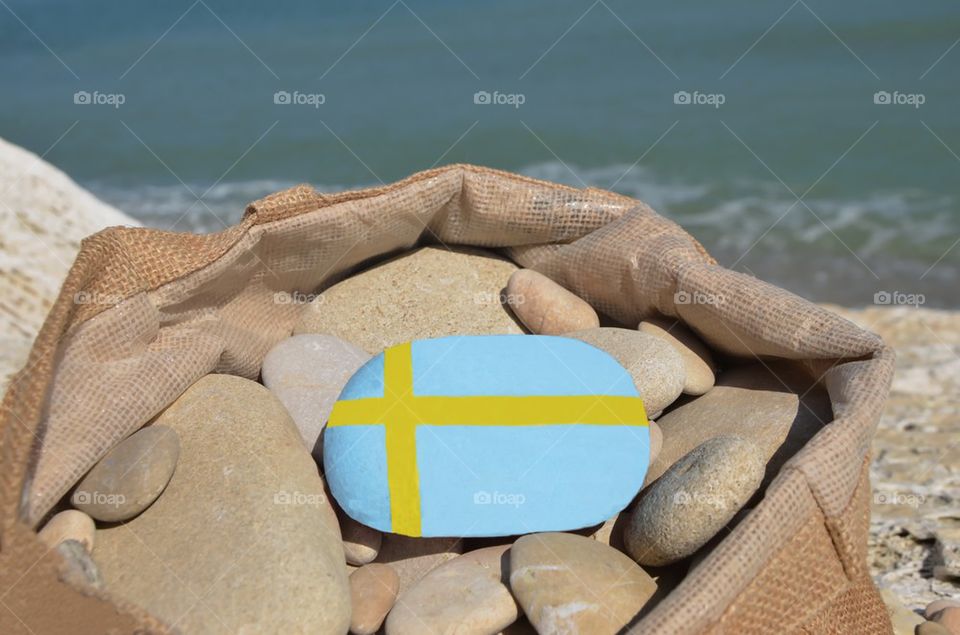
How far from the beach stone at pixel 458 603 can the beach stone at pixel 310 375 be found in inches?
23.3

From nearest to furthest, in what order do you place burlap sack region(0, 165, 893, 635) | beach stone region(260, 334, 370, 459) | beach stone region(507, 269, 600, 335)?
1. burlap sack region(0, 165, 893, 635)
2. beach stone region(260, 334, 370, 459)
3. beach stone region(507, 269, 600, 335)

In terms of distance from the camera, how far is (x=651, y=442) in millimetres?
2746

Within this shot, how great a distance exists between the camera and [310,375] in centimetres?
295

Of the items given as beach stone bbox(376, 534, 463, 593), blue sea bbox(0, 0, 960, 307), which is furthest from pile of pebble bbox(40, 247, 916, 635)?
blue sea bbox(0, 0, 960, 307)

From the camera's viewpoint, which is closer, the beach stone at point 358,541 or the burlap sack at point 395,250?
the burlap sack at point 395,250

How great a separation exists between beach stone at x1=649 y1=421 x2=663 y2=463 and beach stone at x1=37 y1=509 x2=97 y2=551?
1.49 meters

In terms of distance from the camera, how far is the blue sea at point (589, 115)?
7609 millimetres

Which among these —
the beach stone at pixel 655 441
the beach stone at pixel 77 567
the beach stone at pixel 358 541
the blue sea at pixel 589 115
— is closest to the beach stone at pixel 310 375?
the beach stone at pixel 358 541

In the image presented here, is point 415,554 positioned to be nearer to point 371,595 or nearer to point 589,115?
point 371,595

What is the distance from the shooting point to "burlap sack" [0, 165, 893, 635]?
2070mm

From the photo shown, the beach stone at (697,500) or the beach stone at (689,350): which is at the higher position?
the beach stone at (689,350)

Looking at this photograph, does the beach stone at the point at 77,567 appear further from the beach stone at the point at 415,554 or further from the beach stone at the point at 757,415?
the beach stone at the point at 757,415

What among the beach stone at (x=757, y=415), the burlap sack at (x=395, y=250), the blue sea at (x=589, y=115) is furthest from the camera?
the blue sea at (x=589, y=115)

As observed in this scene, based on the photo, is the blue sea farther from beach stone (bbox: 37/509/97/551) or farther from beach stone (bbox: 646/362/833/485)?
beach stone (bbox: 37/509/97/551)
